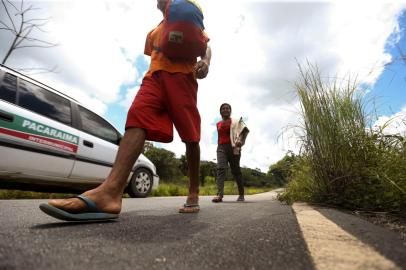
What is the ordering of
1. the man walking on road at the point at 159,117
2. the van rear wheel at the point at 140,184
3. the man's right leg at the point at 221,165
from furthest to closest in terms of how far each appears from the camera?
the van rear wheel at the point at 140,184 < the man's right leg at the point at 221,165 < the man walking on road at the point at 159,117

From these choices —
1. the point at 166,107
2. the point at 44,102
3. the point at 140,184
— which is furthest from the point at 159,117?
the point at 140,184

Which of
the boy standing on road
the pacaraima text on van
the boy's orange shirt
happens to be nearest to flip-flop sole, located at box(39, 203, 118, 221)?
the boy's orange shirt

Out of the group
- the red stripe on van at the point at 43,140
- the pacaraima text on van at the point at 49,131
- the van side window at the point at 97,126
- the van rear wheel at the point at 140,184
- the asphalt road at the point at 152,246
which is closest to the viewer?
the asphalt road at the point at 152,246

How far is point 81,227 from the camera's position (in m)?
1.90

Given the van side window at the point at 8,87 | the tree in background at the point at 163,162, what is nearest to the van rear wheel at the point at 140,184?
the van side window at the point at 8,87

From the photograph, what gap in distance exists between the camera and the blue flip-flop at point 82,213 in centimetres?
195

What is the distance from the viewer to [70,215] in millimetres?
1995

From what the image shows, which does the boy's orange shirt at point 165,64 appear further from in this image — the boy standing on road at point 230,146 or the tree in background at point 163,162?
the tree in background at point 163,162

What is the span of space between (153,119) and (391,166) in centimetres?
188

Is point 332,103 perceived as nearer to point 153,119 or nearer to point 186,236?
point 153,119

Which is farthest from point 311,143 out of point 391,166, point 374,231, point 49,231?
point 49,231

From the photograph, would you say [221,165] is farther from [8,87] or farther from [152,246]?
[152,246]

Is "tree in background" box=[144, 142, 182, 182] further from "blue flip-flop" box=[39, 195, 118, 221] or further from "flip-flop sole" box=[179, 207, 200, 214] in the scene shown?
"blue flip-flop" box=[39, 195, 118, 221]

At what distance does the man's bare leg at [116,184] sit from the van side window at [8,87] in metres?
2.48
